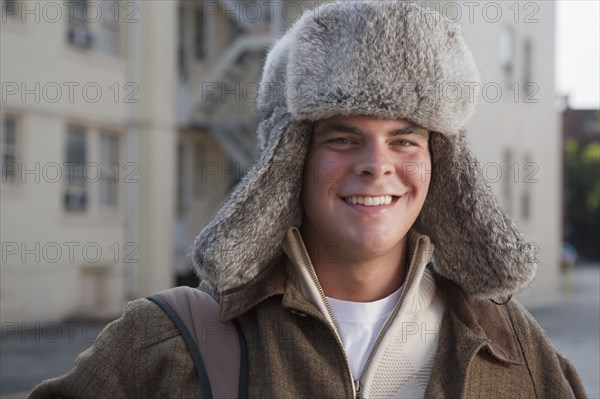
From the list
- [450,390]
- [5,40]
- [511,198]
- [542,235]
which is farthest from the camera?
[542,235]

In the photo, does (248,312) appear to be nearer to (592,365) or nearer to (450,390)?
(450,390)

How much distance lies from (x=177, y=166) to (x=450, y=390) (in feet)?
60.6

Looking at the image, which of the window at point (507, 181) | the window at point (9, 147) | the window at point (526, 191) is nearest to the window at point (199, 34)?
the window at point (9, 147)

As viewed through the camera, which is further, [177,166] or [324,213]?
[177,166]

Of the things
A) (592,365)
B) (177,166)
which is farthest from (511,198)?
(592,365)

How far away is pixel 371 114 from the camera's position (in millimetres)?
2686

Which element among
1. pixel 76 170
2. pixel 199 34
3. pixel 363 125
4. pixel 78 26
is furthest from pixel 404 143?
pixel 199 34

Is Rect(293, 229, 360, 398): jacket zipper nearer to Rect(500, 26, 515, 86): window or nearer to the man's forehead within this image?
the man's forehead

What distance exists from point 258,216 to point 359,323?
1.50 ft

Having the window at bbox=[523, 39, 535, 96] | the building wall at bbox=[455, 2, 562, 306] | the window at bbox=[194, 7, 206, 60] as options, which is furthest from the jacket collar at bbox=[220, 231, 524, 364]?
the window at bbox=[523, 39, 535, 96]

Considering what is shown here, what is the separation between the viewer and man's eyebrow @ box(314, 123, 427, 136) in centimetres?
272

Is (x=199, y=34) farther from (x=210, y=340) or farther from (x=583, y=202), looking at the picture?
(x=583, y=202)

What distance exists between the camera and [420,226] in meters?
3.10

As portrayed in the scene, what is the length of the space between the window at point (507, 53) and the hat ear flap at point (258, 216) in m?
20.1
